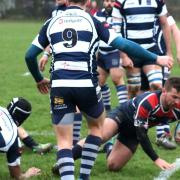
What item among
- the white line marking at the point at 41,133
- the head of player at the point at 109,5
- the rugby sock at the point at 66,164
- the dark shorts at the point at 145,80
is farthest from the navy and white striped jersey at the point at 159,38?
the rugby sock at the point at 66,164

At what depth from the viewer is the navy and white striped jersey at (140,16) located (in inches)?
332

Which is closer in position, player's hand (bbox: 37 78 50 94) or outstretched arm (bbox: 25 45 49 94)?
outstretched arm (bbox: 25 45 49 94)

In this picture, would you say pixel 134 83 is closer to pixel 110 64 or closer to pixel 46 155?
pixel 110 64

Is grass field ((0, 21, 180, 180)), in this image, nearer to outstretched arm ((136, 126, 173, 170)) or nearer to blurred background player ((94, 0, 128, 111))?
outstretched arm ((136, 126, 173, 170))

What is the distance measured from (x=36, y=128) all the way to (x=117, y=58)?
1.61 metres

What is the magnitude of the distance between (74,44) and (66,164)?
103 centimetres

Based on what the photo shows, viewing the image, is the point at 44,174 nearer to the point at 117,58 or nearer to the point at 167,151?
the point at 167,151

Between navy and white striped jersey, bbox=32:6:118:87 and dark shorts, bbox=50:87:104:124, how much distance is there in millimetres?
45

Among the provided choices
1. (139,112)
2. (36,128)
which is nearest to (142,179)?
(139,112)

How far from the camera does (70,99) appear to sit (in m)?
5.42

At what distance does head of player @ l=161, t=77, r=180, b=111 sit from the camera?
19.2 feet

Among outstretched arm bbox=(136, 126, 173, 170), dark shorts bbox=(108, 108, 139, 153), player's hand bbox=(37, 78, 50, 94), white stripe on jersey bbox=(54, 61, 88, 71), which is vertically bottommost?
dark shorts bbox=(108, 108, 139, 153)

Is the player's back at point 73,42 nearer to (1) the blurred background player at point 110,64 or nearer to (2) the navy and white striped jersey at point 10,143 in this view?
(2) the navy and white striped jersey at point 10,143

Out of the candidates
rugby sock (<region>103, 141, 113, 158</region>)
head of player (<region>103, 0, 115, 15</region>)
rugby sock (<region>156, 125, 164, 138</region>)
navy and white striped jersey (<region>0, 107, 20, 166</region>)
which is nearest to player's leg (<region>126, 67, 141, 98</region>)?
rugby sock (<region>156, 125, 164, 138</region>)
